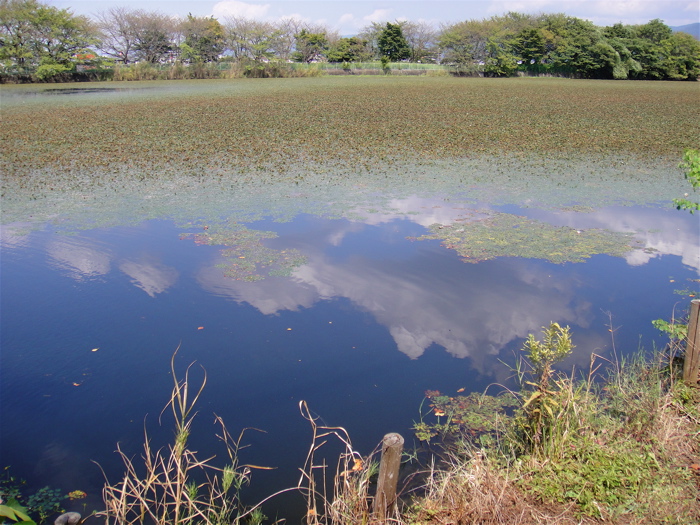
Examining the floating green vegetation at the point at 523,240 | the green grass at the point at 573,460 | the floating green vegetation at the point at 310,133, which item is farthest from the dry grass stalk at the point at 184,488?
the floating green vegetation at the point at 310,133

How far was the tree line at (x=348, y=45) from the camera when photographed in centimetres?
3142

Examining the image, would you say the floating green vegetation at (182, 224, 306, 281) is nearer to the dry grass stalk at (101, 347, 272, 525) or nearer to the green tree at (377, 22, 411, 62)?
the dry grass stalk at (101, 347, 272, 525)

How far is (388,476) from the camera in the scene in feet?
6.40

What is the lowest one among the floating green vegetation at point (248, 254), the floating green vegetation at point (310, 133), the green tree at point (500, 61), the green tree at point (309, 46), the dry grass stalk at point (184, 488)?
the dry grass stalk at point (184, 488)

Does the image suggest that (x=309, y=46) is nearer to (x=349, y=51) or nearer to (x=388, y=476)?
(x=349, y=51)

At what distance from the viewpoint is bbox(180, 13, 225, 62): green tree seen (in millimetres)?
38500

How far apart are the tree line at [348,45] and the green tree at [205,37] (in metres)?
0.07

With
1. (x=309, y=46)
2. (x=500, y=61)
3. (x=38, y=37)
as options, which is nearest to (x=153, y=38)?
(x=38, y=37)

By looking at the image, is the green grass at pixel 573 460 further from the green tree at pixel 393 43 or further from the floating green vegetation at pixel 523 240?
the green tree at pixel 393 43

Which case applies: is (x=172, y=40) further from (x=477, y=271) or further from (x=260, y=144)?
(x=477, y=271)

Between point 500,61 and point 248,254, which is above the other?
point 500,61

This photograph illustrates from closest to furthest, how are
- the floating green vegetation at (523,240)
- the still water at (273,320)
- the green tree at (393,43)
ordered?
the still water at (273,320)
the floating green vegetation at (523,240)
the green tree at (393,43)

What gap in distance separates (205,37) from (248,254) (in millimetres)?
37769

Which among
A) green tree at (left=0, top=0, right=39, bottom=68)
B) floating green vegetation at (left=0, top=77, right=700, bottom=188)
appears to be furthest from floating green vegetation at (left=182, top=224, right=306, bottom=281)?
green tree at (left=0, top=0, right=39, bottom=68)
